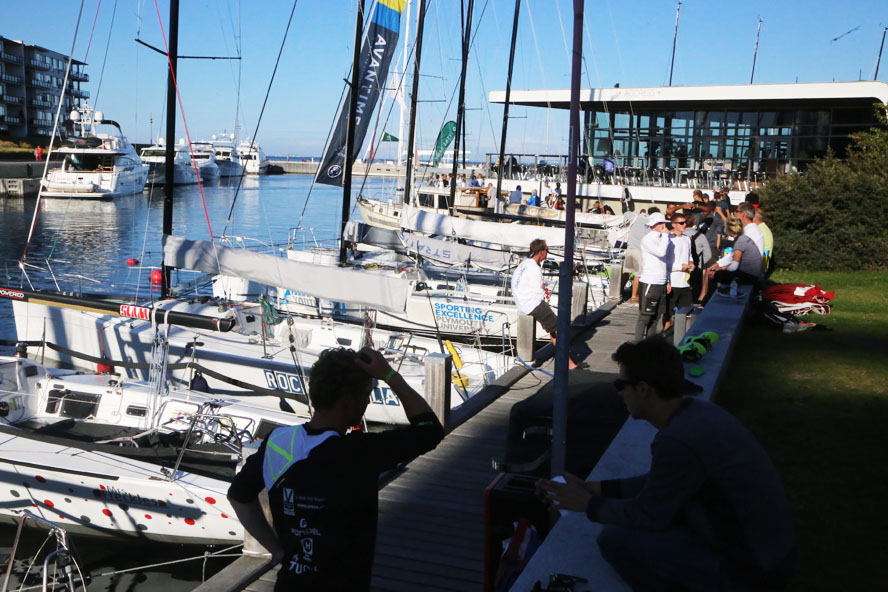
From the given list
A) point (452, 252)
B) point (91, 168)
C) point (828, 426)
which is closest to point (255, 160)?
point (91, 168)

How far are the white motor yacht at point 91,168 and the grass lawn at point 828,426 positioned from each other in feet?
181

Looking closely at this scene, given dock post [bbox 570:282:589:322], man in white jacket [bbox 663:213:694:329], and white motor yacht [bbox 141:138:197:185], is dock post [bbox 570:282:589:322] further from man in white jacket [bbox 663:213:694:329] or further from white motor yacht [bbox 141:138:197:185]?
white motor yacht [bbox 141:138:197:185]

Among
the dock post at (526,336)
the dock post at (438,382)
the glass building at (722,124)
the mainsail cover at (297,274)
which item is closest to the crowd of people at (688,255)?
the dock post at (526,336)

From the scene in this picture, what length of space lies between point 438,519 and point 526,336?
5.22 m

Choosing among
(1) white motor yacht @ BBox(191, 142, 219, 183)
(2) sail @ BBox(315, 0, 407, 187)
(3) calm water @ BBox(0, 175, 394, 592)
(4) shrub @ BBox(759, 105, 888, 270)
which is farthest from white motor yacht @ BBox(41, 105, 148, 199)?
(4) shrub @ BBox(759, 105, 888, 270)

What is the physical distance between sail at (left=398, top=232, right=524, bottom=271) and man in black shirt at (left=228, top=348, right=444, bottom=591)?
15324 millimetres

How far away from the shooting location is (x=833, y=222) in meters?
17.2

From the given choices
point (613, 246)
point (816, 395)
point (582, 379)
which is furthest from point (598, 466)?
point (613, 246)

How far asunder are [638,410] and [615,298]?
13121 mm

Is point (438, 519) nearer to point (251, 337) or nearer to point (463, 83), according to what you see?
point (251, 337)

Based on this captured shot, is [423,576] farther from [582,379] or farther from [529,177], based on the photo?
[529,177]

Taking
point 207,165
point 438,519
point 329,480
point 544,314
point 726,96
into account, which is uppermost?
point 726,96

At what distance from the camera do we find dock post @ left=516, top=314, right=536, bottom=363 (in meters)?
11.0

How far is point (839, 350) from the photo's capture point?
9.70 m
